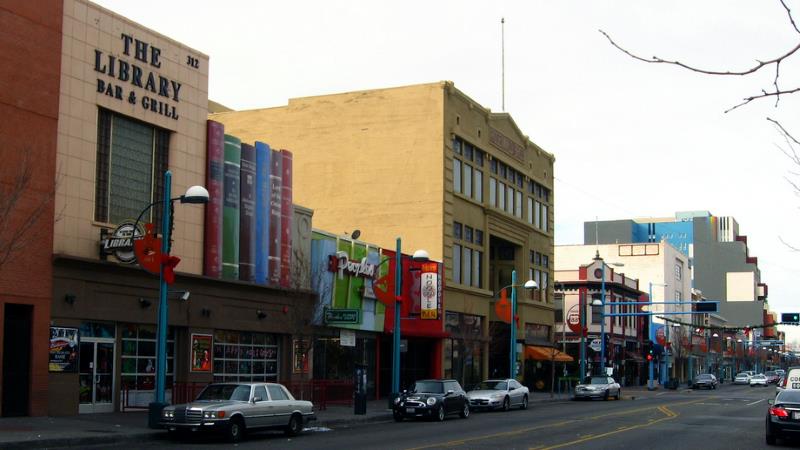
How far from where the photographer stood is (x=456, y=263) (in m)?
53.4

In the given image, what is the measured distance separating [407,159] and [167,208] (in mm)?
27204

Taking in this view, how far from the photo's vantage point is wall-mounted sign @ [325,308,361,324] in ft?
121

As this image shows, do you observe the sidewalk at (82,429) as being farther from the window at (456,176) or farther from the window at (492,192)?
the window at (492,192)

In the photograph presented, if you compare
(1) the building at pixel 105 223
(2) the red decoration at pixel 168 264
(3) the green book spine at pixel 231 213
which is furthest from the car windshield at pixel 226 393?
(3) the green book spine at pixel 231 213

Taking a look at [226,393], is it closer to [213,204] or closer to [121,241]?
[121,241]

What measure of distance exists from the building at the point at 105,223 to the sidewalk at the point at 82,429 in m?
1.12

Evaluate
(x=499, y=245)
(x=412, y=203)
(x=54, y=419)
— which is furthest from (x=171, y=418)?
(x=499, y=245)

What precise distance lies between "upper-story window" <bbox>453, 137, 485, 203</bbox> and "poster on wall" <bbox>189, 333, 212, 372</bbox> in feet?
70.5

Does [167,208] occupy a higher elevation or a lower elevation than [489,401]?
higher

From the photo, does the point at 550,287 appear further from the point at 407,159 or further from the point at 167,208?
the point at 167,208

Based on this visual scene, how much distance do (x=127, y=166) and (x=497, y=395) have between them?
A: 19031 millimetres

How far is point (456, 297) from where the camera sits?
175ft

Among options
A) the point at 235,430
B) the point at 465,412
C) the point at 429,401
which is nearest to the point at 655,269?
the point at 465,412

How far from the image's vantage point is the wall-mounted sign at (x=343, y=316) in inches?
1448
